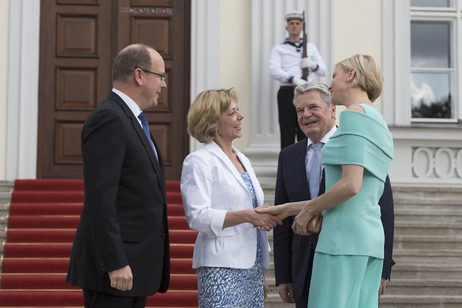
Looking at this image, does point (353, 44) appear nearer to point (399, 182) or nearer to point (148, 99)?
point (399, 182)

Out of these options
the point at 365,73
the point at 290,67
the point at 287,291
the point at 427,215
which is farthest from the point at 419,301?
the point at 290,67

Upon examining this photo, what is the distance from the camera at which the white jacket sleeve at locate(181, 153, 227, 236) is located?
85.0 inches

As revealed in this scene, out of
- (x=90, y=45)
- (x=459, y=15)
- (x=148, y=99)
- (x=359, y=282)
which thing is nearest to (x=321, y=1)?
(x=459, y=15)

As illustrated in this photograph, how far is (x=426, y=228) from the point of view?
4605mm

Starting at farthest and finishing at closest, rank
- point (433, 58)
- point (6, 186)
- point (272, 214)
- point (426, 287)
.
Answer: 1. point (433, 58)
2. point (6, 186)
3. point (426, 287)
4. point (272, 214)

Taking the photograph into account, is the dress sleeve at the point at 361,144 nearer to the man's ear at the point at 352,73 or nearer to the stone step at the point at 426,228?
the man's ear at the point at 352,73

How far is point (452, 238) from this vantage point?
14.7 feet

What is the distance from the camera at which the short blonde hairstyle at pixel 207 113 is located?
2357mm

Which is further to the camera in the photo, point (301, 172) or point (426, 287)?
point (426, 287)

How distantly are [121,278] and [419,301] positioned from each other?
9.27ft

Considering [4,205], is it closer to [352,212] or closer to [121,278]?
[121,278]

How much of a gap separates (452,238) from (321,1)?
10.3ft

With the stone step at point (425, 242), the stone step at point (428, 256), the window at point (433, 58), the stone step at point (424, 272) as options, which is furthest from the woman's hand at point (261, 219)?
the window at point (433, 58)

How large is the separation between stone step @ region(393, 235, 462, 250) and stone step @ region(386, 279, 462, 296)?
19.3 inches
